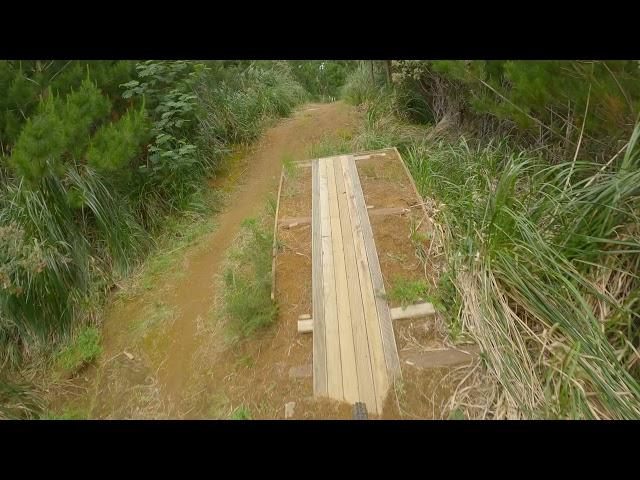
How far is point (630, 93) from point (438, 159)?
6.76 ft

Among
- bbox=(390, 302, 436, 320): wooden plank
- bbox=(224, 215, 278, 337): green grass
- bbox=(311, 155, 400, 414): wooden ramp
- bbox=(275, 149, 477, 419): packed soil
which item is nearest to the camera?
bbox=(275, 149, 477, 419): packed soil

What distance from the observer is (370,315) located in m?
2.71

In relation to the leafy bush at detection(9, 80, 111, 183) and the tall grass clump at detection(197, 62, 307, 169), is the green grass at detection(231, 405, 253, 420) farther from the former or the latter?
the tall grass clump at detection(197, 62, 307, 169)

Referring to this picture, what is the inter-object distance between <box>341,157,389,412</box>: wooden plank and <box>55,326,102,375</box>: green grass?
233 cm

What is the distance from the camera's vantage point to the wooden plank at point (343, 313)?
2320mm

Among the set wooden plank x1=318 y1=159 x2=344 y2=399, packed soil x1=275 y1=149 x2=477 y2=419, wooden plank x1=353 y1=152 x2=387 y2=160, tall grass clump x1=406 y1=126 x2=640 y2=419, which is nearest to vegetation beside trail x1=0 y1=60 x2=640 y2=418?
tall grass clump x1=406 y1=126 x2=640 y2=419

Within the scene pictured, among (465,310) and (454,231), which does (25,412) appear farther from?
(454,231)

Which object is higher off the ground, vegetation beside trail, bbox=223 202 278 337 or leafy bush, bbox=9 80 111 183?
leafy bush, bbox=9 80 111 183

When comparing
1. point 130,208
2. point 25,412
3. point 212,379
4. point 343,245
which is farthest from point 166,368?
point 130,208

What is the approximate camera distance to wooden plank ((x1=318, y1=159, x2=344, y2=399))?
7.73 feet

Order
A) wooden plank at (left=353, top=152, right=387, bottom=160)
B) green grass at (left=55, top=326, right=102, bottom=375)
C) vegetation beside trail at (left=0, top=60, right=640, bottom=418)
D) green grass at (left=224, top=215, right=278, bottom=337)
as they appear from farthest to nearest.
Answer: wooden plank at (left=353, top=152, right=387, bottom=160), green grass at (left=55, top=326, right=102, bottom=375), green grass at (left=224, top=215, right=278, bottom=337), vegetation beside trail at (left=0, top=60, right=640, bottom=418)

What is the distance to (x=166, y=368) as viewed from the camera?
9.63ft

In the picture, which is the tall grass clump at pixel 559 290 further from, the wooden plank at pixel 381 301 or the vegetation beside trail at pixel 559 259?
the wooden plank at pixel 381 301

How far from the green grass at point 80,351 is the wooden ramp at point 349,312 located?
199 centimetres
